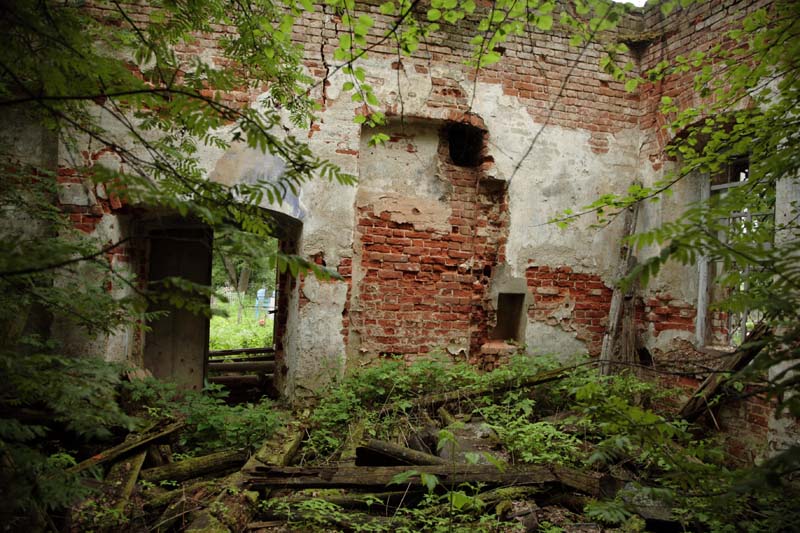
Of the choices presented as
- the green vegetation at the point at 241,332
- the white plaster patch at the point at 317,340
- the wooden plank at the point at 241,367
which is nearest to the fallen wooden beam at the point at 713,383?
the white plaster patch at the point at 317,340

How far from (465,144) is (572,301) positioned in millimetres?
2310

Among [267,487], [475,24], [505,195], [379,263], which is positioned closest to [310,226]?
[379,263]

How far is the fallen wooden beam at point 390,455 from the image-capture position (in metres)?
3.38

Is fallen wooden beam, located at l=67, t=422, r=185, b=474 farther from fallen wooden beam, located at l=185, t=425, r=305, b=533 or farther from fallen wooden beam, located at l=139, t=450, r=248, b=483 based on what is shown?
fallen wooden beam, located at l=185, t=425, r=305, b=533

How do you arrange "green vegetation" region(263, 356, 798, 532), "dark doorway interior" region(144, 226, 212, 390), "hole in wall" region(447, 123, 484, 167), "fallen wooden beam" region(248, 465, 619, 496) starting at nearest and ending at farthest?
"green vegetation" region(263, 356, 798, 532), "fallen wooden beam" region(248, 465, 619, 496), "hole in wall" region(447, 123, 484, 167), "dark doorway interior" region(144, 226, 212, 390)

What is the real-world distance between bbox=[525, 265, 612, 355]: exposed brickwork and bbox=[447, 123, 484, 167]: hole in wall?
4.88 ft

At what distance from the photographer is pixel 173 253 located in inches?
267

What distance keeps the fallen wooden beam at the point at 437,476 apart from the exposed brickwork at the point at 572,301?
261 cm

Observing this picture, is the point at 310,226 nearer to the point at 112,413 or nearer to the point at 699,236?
the point at 112,413

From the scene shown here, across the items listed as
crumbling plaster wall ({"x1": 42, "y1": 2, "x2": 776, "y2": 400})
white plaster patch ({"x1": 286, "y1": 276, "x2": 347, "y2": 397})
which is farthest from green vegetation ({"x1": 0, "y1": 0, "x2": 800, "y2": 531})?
crumbling plaster wall ({"x1": 42, "y1": 2, "x2": 776, "y2": 400})

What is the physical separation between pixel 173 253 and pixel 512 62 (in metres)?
5.18

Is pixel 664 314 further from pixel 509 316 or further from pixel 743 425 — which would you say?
pixel 509 316

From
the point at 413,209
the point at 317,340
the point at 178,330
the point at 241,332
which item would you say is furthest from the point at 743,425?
the point at 241,332

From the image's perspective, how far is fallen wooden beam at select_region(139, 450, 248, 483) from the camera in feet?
11.1
